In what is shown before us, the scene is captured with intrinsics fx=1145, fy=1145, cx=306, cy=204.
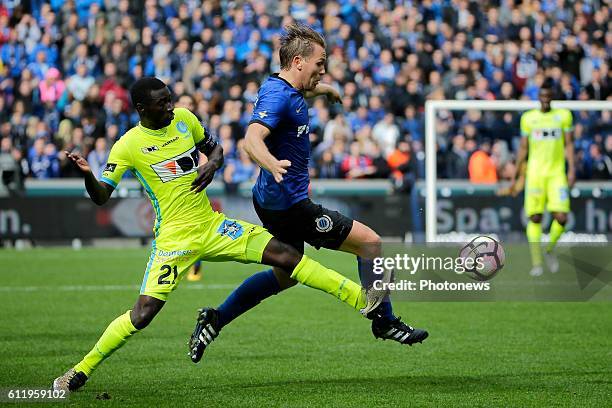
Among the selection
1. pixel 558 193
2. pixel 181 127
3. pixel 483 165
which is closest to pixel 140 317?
pixel 181 127

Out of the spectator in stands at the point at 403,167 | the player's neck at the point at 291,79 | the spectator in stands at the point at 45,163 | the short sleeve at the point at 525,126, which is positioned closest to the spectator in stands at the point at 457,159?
the spectator in stands at the point at 403,167

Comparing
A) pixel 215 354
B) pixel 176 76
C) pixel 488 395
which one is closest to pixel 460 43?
pixel 176 76

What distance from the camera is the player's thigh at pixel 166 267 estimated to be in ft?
25.4

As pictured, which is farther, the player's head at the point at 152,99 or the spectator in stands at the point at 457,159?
the spectator in stands at the point at 457,159

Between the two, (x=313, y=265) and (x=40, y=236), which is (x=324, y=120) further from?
(x=313, y=265)

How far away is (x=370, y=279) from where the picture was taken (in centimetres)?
820

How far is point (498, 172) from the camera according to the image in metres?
19.7

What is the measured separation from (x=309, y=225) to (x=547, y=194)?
330 inches

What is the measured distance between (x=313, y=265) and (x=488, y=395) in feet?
4.77

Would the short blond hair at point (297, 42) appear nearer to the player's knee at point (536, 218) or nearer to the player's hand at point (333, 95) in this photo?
the player's hand at point (333, 95)

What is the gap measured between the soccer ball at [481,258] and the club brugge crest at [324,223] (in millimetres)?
1141

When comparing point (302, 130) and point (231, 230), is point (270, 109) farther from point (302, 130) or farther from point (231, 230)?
point (231, 230)

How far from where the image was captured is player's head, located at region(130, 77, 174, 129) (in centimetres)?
775

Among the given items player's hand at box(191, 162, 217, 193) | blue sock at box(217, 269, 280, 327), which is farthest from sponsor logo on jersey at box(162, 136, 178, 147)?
blue sock at box(217, 269, 280, 327)
